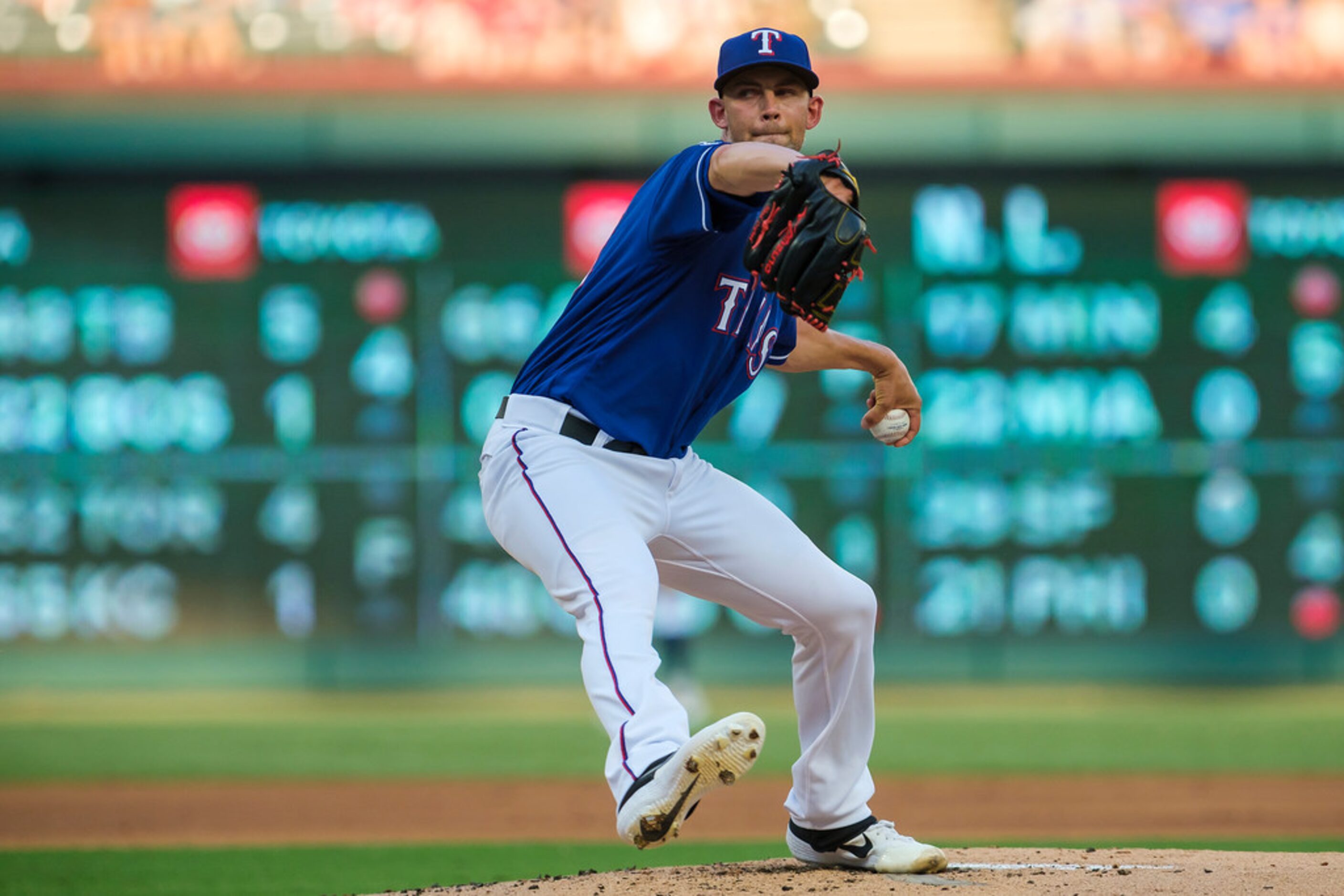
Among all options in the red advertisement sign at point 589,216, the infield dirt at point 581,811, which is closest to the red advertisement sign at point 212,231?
the red advertisement sign at point 589,216

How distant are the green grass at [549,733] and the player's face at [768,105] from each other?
4.46 meters

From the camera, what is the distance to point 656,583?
Answer: 2734 millimetres

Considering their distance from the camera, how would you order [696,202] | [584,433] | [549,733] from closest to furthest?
1. [696,202]
2. [584,433]
3. [549,733]

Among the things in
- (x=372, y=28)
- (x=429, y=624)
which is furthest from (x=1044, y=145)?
(x=429, y=624)

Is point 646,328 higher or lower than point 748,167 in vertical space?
lower

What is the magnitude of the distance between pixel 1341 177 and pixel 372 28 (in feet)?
18.7

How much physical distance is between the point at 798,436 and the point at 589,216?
183 centimetres

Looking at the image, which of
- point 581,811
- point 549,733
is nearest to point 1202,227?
point 549,733

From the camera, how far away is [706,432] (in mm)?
8875

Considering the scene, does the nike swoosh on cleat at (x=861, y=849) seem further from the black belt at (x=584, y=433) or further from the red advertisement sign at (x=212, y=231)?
the red advertisement sign at (x=212, y=231)

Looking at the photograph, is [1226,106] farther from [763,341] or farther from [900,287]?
[763,341]

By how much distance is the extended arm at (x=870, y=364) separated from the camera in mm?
3264

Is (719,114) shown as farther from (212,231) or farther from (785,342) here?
(212,231)

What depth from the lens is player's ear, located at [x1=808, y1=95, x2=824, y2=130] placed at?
2.96 metres
